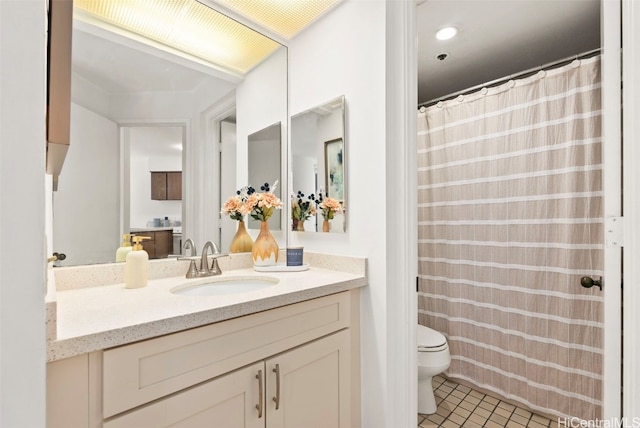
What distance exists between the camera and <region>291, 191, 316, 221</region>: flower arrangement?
1.60m

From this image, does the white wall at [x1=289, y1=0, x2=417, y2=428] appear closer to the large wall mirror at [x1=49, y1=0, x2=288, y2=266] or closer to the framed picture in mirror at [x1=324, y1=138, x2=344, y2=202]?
the framed picture in mirror at [x1=324, y1=138, x2=344, y2=202]

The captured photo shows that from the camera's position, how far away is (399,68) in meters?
1.23

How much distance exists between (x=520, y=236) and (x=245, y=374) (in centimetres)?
172

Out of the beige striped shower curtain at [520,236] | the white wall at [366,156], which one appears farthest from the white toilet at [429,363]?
the white wall at [366,156]

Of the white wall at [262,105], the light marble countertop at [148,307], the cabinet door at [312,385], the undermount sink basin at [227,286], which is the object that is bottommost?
the cabinet door at [312,385]

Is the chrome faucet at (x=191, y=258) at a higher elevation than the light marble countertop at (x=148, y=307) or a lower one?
higher

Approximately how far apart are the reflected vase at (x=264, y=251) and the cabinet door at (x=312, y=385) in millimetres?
481

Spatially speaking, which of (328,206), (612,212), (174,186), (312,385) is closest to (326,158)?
(328,206)

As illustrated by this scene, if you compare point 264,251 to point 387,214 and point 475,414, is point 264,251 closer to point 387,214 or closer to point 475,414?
point 387,214

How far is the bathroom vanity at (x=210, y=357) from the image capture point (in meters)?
0.67

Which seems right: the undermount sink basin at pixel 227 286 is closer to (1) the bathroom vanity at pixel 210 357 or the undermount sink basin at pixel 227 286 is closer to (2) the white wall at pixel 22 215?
(1) the bathroom vanity at pixel 210 357

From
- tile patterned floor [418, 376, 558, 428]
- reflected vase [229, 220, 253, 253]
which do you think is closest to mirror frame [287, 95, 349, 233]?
reflected vase [229, 220, 253, 253]

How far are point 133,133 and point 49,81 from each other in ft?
2.67

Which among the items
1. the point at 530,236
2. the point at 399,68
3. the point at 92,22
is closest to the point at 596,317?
the point at 530,236
